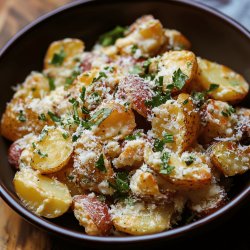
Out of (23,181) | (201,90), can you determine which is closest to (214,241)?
(201,90)

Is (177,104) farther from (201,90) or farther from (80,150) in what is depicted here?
(80,150)

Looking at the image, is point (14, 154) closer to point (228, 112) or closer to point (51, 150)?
point (51, 150)

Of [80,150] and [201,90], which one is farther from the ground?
[201,90]

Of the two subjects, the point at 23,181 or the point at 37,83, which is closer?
the point at 23,181

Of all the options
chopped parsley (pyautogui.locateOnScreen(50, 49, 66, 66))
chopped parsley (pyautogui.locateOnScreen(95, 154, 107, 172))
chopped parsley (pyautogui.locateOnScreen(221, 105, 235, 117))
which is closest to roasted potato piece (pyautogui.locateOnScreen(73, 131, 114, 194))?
chopped parsley (pyautogui.locateOnScreen(95, 154, 107, 172))

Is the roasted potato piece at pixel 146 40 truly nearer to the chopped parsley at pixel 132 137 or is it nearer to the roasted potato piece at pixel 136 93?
the roasted potato piece at pixel 136 93

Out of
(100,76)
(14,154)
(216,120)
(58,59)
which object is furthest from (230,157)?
(58,59)

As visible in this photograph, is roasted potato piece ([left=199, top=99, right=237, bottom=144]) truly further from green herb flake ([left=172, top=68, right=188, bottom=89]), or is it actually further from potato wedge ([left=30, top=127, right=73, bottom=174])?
potato wedge ([left=30, top=127, right=73, bottom=174])

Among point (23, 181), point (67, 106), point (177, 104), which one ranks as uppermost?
point (177, 104)
